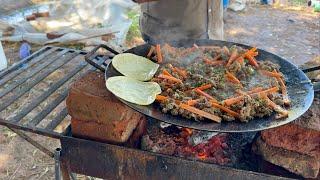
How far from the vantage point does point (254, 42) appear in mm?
6555

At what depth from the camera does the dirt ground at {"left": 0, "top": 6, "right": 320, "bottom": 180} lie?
346cm

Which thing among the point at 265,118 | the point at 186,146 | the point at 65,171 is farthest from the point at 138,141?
the point at 265,118

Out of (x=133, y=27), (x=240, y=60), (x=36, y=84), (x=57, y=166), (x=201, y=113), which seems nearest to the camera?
(x=201, y=113)

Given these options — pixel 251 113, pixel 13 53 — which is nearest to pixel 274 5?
pixel 13 53

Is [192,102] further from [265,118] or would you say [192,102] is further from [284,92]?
[284,92]

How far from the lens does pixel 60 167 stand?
2.05 m

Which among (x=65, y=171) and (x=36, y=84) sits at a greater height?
(x=36, y=84)

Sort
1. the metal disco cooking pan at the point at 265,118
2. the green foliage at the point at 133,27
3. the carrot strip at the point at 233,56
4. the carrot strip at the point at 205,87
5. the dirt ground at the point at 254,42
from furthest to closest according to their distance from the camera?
the green foliage at the point at 133,27 → the dirt ground at the point at 254,42 → the carrot strip at the point at 233,56 → the carrot strip at the point at 205,87 → the metal disco cooking pan at the point at 265,118

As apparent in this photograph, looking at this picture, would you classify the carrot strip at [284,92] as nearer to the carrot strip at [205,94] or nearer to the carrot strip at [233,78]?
the carrot strip at [233,78]

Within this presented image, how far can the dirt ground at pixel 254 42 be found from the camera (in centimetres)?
346

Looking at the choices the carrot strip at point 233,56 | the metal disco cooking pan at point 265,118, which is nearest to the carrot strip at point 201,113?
the metal disco cooking pan at point 265,118

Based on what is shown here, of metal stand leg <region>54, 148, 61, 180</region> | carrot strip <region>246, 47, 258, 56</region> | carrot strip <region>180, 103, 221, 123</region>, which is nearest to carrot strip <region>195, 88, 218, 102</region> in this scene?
carrot strip <region>180, 103, 221, 123</region>

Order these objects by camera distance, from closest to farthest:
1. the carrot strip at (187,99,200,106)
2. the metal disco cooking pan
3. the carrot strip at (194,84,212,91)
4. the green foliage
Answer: the metal disco cooking pan, the carrot strip at (187,99,200,106), the carrot strip at (194,84,212,91), the green foliage

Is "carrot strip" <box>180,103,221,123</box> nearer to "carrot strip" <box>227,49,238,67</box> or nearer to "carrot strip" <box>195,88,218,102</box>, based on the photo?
"carrot strip" <box>195,88,218,102</box>
